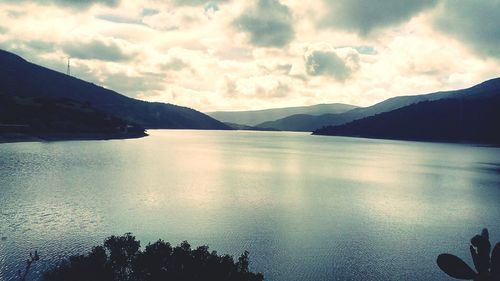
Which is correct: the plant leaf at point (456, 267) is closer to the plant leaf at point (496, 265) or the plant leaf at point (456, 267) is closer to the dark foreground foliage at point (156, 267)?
the plant leaf at point (496, 265)

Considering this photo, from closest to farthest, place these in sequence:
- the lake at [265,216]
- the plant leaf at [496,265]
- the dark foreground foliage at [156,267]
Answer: the plant leaf at [496,265], the dark foreground foliage at [156,267], the lake at [265,216]

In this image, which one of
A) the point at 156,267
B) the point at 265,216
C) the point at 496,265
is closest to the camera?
the point at 496,265

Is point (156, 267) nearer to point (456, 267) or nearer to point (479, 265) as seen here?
point (456, 267)

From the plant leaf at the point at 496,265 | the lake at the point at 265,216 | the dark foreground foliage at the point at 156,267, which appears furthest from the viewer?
the lake at the point at 265,216

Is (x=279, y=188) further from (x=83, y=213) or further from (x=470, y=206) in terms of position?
(x=83, y=213)

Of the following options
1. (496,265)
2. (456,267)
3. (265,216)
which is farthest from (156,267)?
(265,216)

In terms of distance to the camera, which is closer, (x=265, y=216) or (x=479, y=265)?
(x=479, y=265)

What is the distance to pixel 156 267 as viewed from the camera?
27.7 m

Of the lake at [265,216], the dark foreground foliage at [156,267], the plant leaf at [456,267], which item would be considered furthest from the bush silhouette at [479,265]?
the lake at [265,216]

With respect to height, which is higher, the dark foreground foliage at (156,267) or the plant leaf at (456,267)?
the plant leaf at (456,267)

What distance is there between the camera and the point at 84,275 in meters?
25.5

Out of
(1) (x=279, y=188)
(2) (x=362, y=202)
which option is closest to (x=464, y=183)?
(2) (x=362, y=202)

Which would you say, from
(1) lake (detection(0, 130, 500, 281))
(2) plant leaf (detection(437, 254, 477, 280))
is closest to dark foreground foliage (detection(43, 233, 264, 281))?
(1) lake (detection(0, 130, 500, 281))

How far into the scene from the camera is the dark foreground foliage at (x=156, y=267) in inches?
1020
